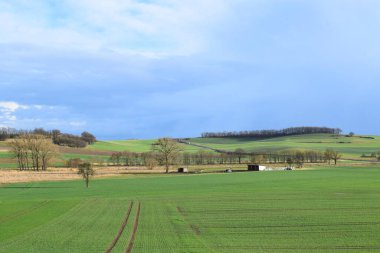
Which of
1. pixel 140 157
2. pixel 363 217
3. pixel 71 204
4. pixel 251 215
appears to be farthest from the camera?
pixel 140 157

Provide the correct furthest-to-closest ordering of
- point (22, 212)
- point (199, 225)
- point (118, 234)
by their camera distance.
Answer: point (22, 212) < point (199, 225) < point (118, 234)

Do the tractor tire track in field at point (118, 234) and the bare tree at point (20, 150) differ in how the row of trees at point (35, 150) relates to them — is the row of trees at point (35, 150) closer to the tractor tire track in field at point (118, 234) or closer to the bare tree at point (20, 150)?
the bare tree at point (20, 150)

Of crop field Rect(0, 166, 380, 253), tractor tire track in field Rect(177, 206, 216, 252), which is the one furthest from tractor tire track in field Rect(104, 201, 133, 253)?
tractor tire track in field Rect(177, 206, 216, 252)

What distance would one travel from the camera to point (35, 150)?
121812mm

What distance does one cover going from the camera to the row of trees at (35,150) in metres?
122

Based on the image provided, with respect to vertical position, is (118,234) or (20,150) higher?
(20,150)

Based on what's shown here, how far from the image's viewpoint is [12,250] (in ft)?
77.2

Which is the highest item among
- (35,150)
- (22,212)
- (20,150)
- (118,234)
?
(20,150)

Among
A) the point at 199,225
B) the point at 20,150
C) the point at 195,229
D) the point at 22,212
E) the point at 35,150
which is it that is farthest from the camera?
the point at 20,150

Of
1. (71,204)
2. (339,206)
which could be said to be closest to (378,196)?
(339,206)

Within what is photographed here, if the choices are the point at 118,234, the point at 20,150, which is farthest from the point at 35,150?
the point at 118,234

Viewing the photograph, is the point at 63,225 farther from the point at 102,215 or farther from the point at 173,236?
the point at 173,236

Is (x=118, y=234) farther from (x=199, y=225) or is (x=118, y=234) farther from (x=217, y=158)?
(x=217, y=158)

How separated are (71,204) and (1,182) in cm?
4086
